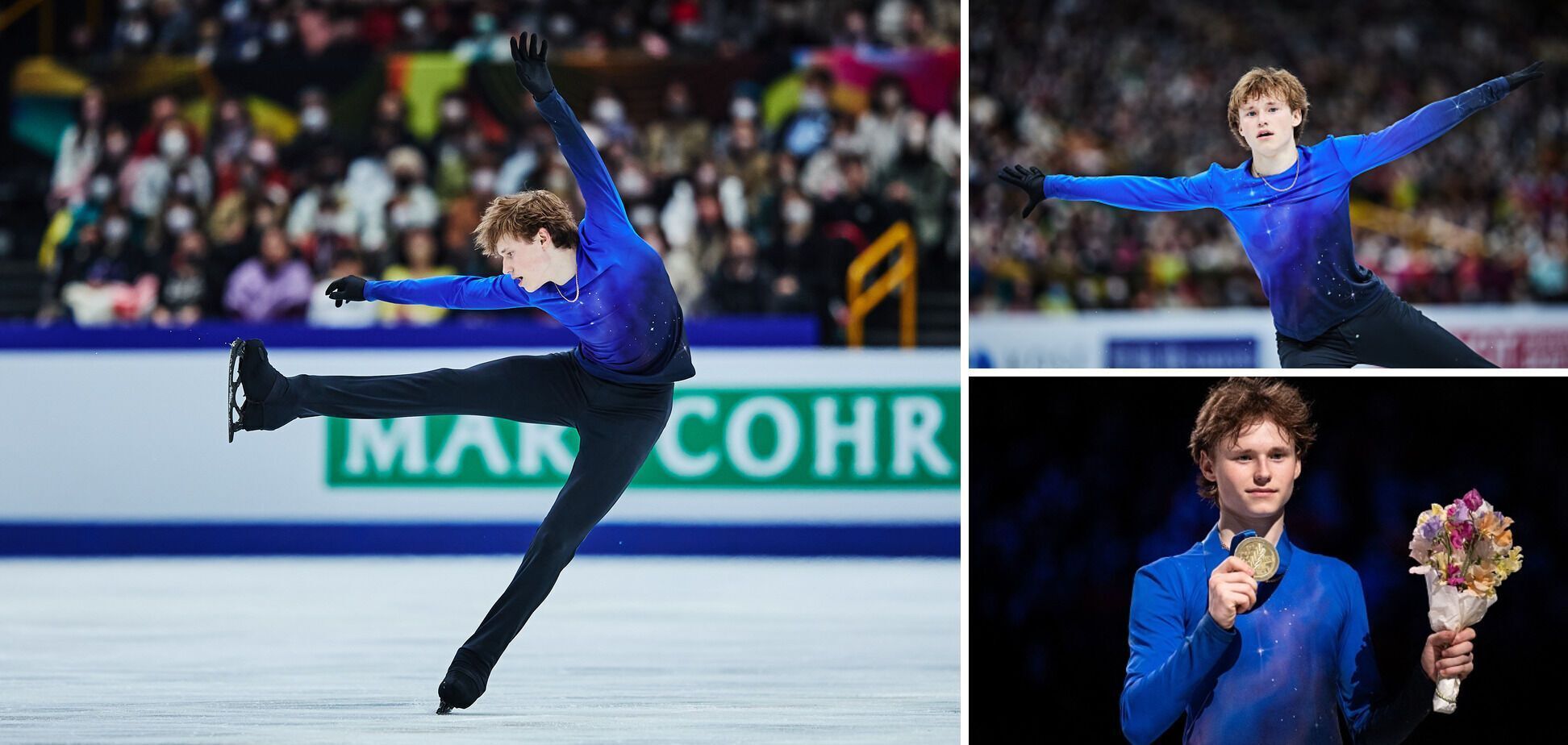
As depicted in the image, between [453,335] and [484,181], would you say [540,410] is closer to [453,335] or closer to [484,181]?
[453,335]

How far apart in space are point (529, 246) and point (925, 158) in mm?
7964

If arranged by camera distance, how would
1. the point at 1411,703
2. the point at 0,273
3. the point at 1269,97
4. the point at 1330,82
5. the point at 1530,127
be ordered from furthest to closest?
the point at 1330,82
the point at 1530,127
the point at 0,273
the point at 1269,97
the point at 1411,703

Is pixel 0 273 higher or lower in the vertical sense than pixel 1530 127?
lower

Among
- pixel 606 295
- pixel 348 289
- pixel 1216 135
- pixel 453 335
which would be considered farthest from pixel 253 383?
pixel 1216 135

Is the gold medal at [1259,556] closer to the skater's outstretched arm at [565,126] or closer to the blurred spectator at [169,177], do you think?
the skater's outstretched arm at [565,126]

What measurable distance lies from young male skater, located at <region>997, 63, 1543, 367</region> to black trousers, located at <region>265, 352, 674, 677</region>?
1.41 metres

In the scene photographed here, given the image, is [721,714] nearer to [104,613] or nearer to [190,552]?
[104,613]

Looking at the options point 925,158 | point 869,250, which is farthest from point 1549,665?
point 925,158

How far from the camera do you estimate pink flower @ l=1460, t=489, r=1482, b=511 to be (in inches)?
143

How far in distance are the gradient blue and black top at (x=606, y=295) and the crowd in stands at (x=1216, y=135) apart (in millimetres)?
9695

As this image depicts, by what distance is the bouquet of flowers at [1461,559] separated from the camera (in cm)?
361

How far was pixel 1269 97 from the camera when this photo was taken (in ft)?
15.9

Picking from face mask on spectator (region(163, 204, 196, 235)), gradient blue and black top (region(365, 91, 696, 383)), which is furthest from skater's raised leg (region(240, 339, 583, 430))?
face mask on spectator (region(163, 204, 196, 235))

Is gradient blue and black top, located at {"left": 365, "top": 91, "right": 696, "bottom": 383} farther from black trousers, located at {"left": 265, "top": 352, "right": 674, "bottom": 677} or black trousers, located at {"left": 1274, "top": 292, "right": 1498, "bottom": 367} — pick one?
black trousers, located at {"left": 1274, "top": 292, "right": 1498, "bottom": 367}
